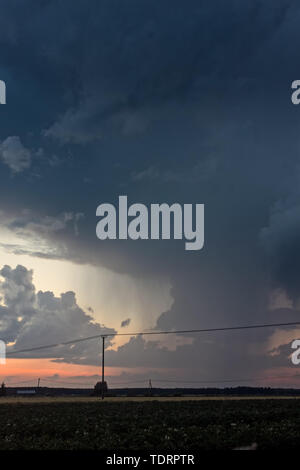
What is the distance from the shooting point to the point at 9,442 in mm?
34750

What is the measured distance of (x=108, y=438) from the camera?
3397cm

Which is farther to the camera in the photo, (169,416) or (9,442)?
(169,416)

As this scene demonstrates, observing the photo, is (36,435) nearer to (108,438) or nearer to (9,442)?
(9,442)

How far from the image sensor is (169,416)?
4566cm
